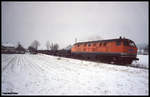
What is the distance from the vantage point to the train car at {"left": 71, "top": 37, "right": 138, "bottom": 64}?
11.2m

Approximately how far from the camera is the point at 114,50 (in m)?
12.4

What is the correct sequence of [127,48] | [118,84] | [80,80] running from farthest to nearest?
[127,48]
[80,80]
[118,84]

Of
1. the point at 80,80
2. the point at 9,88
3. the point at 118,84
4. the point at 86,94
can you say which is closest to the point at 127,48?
the point at 118,84

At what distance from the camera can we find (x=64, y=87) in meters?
6.54

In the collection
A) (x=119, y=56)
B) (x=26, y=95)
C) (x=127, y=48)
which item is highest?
(x=127, y=48)

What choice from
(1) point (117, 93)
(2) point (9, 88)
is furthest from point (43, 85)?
(1) point (117, 93)

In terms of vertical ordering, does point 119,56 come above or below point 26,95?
above

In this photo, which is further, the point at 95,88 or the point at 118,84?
the point at 118,84

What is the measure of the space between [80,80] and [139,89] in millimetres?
3664

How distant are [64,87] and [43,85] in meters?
1.38

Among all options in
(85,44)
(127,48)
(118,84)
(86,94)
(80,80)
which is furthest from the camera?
(85,44)

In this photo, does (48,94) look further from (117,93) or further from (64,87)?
(117,93)

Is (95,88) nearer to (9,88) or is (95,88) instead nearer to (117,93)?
(117,93)

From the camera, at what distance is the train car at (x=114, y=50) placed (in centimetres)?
1120
